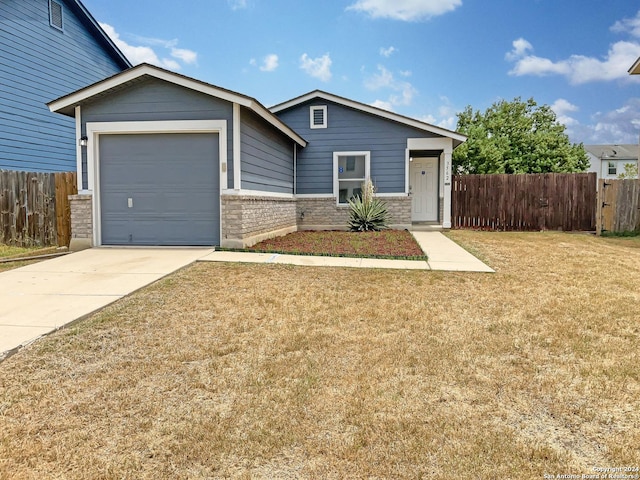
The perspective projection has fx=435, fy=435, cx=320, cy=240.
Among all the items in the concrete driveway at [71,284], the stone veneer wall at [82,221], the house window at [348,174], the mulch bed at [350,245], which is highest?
the house window at [348,174]

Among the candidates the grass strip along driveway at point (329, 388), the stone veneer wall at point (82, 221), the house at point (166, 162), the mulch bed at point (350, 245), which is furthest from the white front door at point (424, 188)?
the stone veneer wall at point (82, 221)

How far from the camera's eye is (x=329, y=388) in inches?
117

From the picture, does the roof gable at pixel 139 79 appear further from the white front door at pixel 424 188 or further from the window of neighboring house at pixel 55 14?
the white front door at pixel 424 188

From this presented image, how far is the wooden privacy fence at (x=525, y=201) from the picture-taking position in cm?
1406

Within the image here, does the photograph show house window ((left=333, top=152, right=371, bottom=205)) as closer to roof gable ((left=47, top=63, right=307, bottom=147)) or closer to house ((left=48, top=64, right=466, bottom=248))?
house ((left=48, top=64, right=466, bottom=248))

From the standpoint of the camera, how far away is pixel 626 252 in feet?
30.9

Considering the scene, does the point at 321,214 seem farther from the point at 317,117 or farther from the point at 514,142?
the point at 514,142

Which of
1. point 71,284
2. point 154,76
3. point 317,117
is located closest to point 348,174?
point 317,117

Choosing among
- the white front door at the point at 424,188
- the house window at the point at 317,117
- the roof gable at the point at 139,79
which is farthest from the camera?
the white front door at the point at 424,188

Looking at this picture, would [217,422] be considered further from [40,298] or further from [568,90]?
[568,90]

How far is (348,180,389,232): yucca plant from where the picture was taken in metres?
12.6

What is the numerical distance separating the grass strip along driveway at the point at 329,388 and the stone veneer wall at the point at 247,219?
341cm

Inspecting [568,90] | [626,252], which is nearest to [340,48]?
[626,252]

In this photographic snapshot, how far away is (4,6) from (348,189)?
1044cm
